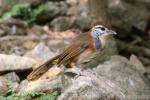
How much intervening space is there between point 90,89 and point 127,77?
6.67ft

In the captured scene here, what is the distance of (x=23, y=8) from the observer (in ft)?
39.7

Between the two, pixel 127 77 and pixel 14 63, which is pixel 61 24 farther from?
pixel 14 63

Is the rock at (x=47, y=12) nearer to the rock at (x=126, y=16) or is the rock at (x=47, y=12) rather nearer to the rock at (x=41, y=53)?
the rock at (x=126, y=16)

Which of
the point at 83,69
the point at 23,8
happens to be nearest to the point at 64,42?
the point at 23,8

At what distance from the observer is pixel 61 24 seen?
12273 millimetres

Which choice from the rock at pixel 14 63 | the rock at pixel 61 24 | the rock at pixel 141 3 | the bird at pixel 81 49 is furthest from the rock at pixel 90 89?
the rock at pixel 141 3

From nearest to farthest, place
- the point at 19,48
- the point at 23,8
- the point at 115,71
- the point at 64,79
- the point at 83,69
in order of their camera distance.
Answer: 1. the point at 64,79
2. the point at 83,69
3. the point at 115,71
4. the point at 19,48
5. the point at 23,8

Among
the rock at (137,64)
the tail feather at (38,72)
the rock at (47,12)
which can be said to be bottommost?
the rock at (137,64)

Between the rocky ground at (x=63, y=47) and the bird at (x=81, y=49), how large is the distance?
16 cm

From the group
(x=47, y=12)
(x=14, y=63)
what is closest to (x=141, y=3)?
(x=47, y=12)

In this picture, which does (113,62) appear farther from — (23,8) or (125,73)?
(23,8)

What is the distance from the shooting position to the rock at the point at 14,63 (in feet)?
28.1

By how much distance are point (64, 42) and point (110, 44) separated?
1048 millimetres

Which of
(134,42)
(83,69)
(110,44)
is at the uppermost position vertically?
(83,69)
